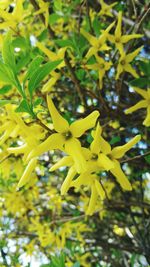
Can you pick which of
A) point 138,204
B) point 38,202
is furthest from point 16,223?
point 138,204

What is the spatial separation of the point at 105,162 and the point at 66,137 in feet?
0.48

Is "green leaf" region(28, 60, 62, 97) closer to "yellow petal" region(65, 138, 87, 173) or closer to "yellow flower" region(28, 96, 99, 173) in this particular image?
"yellow flower" region(28, 96, 99, 173)

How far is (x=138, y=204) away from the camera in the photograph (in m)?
2.17

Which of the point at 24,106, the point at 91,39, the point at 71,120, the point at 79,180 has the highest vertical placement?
the point at 24,106

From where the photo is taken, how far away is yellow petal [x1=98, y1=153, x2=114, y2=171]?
118 cm

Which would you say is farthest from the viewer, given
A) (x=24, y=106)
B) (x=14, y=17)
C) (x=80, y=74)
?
(x=80, y=74)

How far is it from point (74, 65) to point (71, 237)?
1.86 m

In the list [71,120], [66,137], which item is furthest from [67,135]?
[71,120]

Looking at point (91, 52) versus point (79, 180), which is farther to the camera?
point (91, 52)

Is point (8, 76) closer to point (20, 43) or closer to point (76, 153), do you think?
point (76, 153)

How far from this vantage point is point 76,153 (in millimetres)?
1157

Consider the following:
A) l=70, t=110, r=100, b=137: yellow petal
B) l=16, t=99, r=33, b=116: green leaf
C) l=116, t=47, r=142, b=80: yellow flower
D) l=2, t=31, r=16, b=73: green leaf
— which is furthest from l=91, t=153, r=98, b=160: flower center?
l=116, t=47, r=142, b=80: yellow flower

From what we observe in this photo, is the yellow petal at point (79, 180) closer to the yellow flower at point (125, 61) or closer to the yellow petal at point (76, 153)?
the yellow petal at point (76, 153)

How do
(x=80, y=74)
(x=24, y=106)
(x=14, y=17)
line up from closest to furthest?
(x=24, y=106) → (x=14, y=17) → (x=80, y=74)
